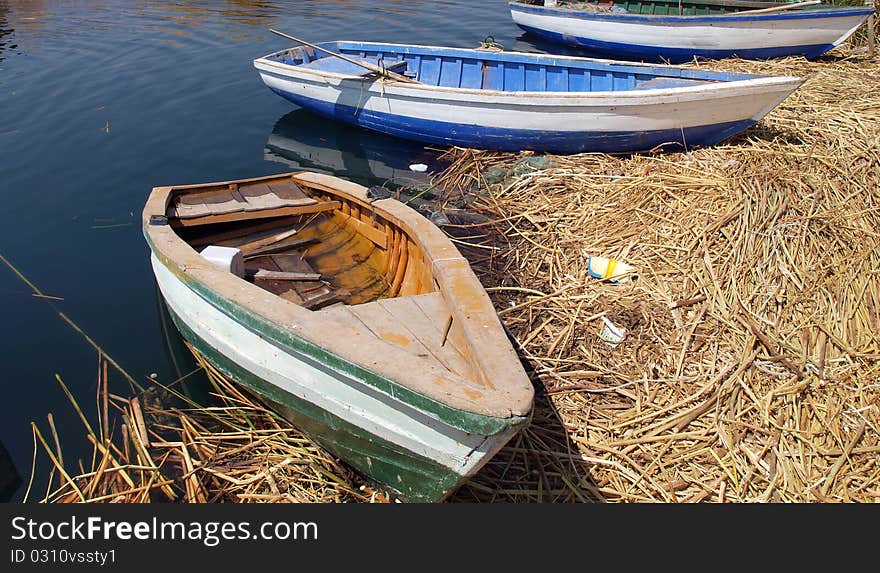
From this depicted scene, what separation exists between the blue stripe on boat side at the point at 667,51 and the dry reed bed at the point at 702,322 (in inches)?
230

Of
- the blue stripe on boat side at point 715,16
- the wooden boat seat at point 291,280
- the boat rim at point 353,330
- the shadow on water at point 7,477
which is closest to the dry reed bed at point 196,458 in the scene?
the shadow on water at point 7,477

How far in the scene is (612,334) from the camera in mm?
5395

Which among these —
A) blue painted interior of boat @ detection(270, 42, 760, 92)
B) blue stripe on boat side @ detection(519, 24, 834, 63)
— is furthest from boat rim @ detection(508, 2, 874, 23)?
blue painted interior of boat @ detection(270, 42, 760, 92)

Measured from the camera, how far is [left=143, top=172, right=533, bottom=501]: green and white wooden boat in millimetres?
3326

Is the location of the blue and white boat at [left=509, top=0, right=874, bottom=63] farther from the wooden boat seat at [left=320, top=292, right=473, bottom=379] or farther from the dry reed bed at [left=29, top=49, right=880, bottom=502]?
the wooden boat seat at [left=320, top=292, right=473, bottom=379]

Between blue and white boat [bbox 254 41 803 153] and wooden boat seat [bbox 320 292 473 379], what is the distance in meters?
5.41

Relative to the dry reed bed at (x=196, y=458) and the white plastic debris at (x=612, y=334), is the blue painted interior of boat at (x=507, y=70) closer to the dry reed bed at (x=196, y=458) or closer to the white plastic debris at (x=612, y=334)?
the white plastic debris at (x=612, y=334)

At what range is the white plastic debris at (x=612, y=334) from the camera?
534 centimetres

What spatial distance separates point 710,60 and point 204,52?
12676 millimetres

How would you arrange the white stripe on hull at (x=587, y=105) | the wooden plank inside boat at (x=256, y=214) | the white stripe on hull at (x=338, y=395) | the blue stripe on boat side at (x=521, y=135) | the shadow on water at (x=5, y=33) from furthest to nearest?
1. the shadow on water at (x=5, y=33)
2. the blue stripe on boat side at (x=521, y=135)
3. the white stripe on hull at (x=587, y=105)
4. the wooden plank inside boat at (x=256, y=214)
5. the white stripe on hull at (x=338, y=395)

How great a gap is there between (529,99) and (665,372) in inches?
199

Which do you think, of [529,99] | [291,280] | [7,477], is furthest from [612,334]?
[7,477]

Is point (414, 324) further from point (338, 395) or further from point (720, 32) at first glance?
point (720, 32)

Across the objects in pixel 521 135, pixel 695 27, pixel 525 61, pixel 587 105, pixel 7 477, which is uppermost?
pixel 695 27
